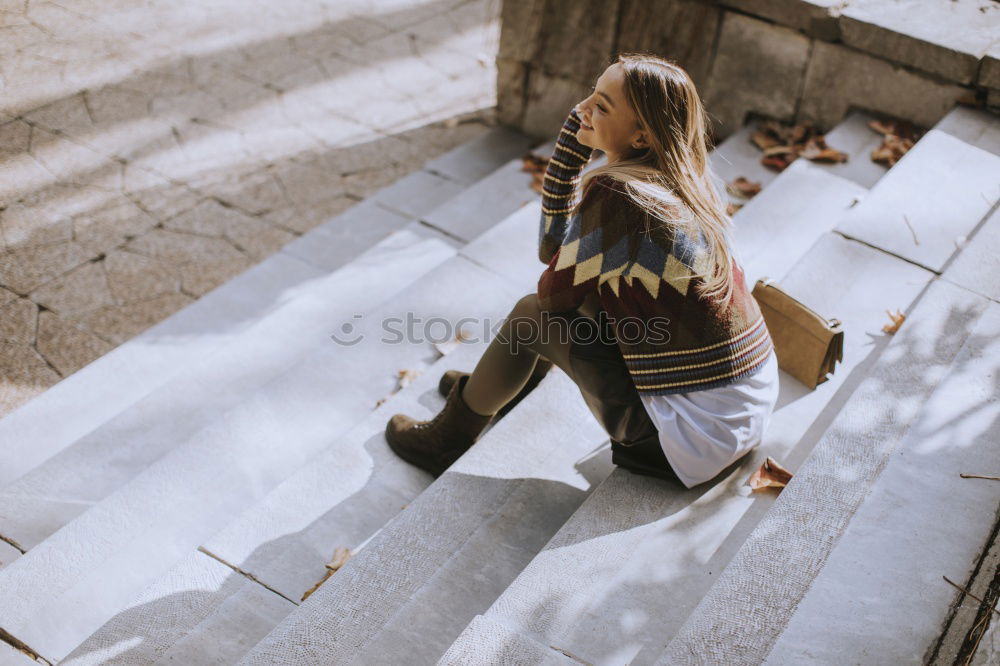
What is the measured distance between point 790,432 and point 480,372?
3.26 feet

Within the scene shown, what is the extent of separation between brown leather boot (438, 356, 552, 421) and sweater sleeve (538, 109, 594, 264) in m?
0.44

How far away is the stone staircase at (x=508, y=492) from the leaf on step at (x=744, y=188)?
0.91 feet

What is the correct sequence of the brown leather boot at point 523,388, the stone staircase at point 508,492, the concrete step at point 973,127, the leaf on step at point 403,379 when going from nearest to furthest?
1. the stone staircase at point 508,492
2. the brown leather boot at point 523,388
3. the leaf on step at point 403,379
4. the concrete step at point 973,127

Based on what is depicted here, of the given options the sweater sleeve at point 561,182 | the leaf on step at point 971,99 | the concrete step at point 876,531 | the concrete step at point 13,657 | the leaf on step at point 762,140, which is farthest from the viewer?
the leaf on step at point 762,140

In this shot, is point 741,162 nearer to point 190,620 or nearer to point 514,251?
point 514,251

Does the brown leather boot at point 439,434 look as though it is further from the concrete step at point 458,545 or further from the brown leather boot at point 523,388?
the brown leather boot at point 523,388

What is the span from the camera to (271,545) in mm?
2697

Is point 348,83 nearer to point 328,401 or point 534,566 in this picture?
point 328,401

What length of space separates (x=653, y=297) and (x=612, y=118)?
0.49 metres

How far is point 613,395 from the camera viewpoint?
243 centimetres

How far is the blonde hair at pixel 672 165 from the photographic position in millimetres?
2205

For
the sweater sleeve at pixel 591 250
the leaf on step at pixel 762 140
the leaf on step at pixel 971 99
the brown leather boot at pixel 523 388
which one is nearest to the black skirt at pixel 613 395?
the sweater sleeve at pixel 591 250

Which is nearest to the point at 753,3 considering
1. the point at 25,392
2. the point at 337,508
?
the point at 337,508

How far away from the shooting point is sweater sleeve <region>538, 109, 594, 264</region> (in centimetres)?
274
